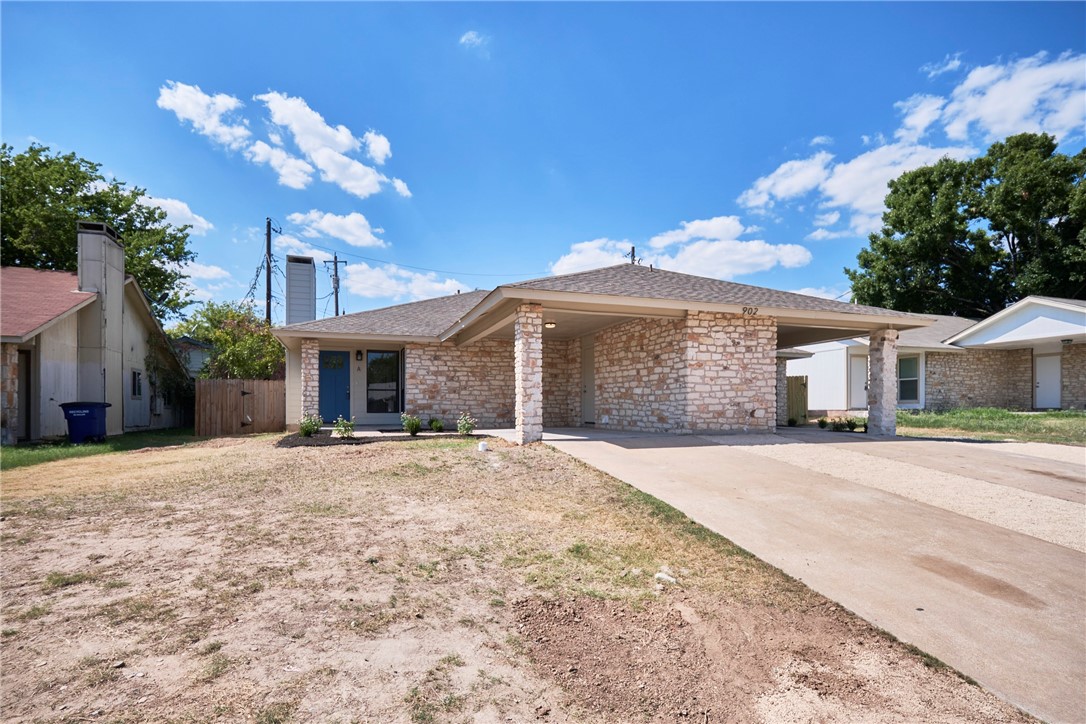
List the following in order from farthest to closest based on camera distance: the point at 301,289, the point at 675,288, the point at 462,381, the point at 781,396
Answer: the point at 301,289, the point at 781,396, the point at 462,381, the point at 675,288

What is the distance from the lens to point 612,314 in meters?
10.7

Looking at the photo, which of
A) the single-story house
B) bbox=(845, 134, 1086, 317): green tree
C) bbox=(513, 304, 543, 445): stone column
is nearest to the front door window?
bbox=(513, 304, 543, 445): stone column

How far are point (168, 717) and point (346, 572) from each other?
1.65 m

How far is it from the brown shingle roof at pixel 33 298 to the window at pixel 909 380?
27953 mm

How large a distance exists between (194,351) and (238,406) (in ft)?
42.2

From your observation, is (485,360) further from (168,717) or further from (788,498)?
(168,717)

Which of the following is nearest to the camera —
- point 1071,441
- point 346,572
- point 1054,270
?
point 346,572

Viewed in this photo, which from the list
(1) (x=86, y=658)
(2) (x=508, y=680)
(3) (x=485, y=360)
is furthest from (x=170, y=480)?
(3) (x=485, y=360)

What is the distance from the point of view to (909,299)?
32.1 meters

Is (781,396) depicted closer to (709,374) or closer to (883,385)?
(883,385)

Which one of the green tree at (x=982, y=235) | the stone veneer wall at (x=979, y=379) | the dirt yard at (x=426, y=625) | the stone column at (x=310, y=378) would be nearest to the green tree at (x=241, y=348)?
the stone column at (x=310, y=378)

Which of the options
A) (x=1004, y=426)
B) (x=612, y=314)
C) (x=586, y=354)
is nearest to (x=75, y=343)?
(x=586, y=354)

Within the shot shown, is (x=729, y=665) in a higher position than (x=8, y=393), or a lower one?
lower

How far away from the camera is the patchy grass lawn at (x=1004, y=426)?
12.1 meters
